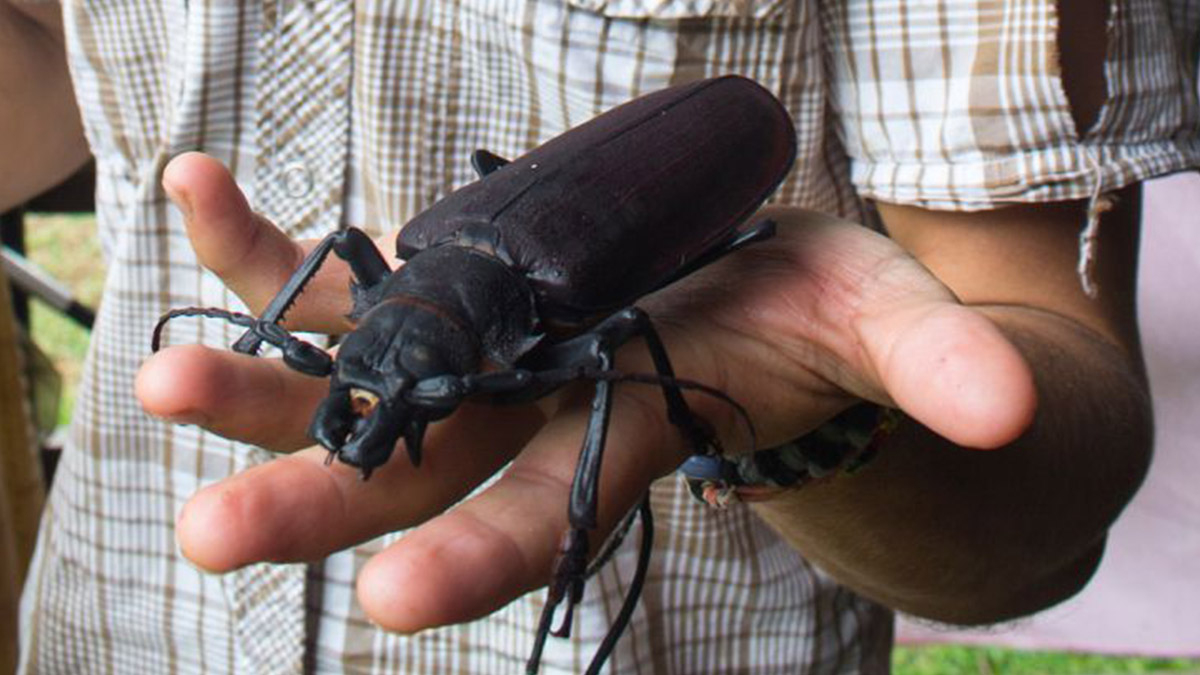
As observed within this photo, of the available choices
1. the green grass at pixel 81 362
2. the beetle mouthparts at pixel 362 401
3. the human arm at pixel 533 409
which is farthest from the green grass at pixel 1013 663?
the beetle mouthparts at pixel 362 401

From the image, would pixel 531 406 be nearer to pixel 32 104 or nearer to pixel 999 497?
pixel 999 497

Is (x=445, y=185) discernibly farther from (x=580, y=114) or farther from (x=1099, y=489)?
(x=1099, y=489)

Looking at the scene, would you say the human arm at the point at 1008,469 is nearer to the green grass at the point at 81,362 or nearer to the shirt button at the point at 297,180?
the shirt button at the point at 297,180

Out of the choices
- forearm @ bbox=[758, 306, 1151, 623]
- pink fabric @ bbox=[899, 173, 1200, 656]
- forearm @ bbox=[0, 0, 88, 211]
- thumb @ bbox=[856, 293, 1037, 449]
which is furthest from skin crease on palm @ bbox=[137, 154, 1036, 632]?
pink fabric @ bbox=[899, 173, 1200, 656]

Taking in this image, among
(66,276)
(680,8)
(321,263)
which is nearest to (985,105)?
(680,8)

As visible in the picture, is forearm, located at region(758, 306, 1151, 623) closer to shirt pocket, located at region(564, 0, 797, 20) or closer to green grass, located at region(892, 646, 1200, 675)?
shirt pocket, located at region(564, 0, 797, 20)
